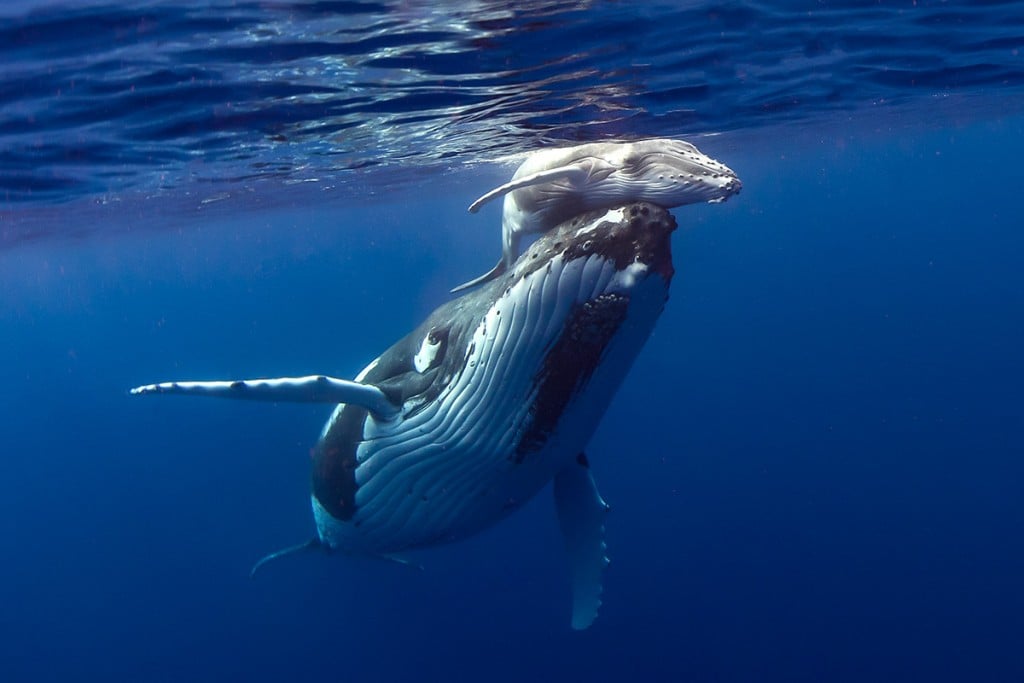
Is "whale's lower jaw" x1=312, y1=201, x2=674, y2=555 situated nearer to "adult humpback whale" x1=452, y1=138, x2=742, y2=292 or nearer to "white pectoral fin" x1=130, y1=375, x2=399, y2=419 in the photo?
"adult humpback whale" x1=452, y1=138, x2=742, y2=292

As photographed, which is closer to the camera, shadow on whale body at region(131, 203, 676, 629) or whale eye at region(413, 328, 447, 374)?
shadow on whale body at region(131, 203, 676, 629)

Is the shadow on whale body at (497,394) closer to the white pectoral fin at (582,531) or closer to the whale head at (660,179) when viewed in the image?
the white pectoral fin at (582,531)

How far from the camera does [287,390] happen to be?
5129 mm

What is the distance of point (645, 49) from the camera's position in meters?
10.7

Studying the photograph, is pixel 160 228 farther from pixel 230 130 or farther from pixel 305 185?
pixel 230 130

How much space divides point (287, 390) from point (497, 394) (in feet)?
5.01

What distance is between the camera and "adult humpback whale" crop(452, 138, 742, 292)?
4410 mm

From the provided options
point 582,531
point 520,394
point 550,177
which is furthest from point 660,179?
point 582,531


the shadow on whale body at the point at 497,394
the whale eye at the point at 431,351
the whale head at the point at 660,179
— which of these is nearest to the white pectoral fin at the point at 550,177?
the whale head at the point at 660,179

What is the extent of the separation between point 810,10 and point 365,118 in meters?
7.48

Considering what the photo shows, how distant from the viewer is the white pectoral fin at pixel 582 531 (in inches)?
263

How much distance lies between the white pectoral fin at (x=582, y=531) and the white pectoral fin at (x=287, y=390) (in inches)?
82.9

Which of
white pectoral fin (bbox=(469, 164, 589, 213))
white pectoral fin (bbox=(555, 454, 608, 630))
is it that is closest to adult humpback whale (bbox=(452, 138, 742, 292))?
white pectoral fin (bbox=(469, 164, 589, 213))

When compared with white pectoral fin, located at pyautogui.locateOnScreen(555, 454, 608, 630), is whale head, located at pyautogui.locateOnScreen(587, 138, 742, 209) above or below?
above
